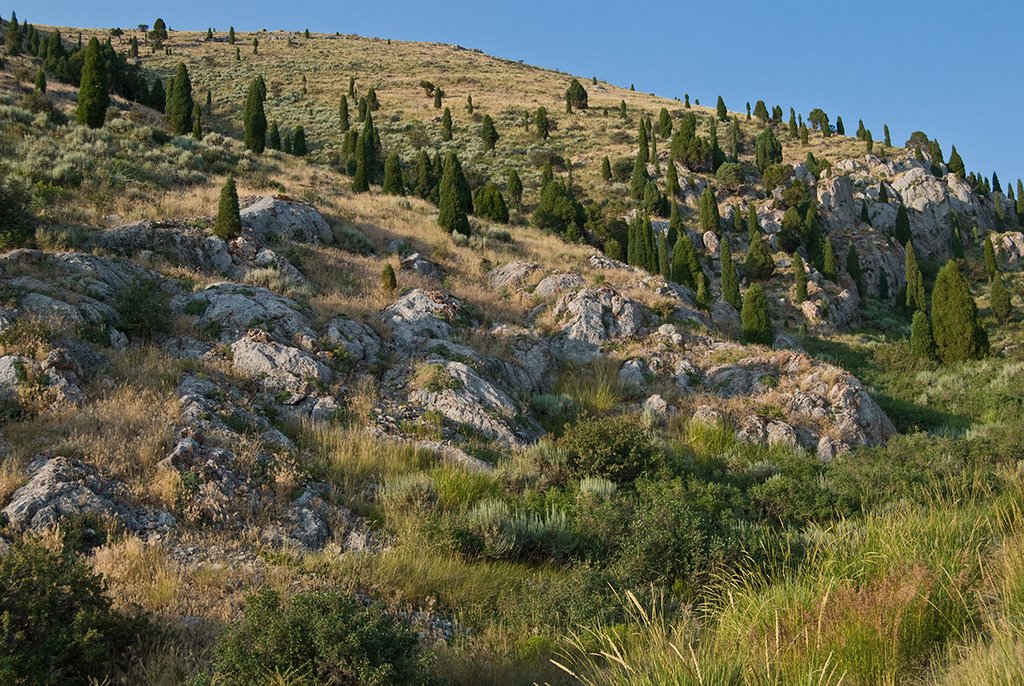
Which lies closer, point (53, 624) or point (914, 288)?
point (53, 624)

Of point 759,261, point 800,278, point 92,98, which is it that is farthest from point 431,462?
point 759,261

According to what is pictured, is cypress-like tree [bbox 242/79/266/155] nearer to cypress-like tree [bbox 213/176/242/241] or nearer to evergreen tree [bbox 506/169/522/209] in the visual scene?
Result: evergreen tree [bbox 506/169/522/209]

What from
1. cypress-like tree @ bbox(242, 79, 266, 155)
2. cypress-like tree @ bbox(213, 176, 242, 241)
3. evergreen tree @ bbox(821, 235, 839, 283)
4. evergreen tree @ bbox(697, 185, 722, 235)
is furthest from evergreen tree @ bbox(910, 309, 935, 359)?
cypress-like tree @ bbox(242, 79, 266, 155)

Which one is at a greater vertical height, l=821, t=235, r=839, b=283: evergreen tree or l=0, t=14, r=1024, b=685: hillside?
l=821, t=235, r=839, b=283: evergreen tree

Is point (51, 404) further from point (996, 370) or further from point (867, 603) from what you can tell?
point (996, 370)

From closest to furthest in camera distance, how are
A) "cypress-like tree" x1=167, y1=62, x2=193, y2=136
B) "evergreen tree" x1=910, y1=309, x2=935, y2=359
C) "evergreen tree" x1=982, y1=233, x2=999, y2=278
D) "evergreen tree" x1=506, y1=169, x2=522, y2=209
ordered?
"evergreen tree" x1=910, y1=309, x2=935, y2=359 → "cypress-like tree" x1=167, y1=62, x2=193, y2=136 → "evergreen tree" x1=506, y1=169, x2=522, y2=209 → "evergreen tree" x1=982, y1=233, x2=999, y2=278

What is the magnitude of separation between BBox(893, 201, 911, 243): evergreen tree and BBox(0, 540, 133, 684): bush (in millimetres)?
70397

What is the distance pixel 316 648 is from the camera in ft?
11.3

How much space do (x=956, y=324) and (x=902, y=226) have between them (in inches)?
1540

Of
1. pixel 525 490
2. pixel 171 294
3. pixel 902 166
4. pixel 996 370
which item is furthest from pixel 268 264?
pixel 902 166

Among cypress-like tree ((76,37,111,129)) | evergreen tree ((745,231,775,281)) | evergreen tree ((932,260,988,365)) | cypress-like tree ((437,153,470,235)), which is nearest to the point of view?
cypress-like tree ((437,153,470,235))

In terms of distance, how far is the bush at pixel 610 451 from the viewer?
9.03 m

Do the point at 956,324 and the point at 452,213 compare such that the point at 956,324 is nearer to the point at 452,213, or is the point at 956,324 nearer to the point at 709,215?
the point at 452,213

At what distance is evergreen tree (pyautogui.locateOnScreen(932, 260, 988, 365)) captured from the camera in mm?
26859
